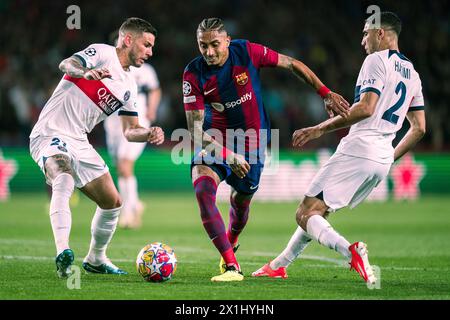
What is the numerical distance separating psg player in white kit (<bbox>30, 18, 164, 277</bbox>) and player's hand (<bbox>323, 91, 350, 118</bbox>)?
5.02ft

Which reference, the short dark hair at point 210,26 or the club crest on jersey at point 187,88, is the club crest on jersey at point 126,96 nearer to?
the club crest on jersey at point 187,88

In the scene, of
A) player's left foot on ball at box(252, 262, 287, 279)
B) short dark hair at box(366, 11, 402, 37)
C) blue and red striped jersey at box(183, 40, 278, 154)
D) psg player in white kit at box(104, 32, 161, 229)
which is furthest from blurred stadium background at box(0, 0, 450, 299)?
short dark hair at box(366, 11, 402, 37)

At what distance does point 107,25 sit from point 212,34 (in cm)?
1676

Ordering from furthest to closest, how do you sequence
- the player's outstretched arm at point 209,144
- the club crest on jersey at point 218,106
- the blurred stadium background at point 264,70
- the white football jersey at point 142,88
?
the blurred stadium background at point 264,70
the white football jersey at point 142,88
the club crest on jersey at point 218,106
the player's outstretched arm at point 209,144

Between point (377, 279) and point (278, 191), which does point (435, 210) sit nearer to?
point (278, 191)

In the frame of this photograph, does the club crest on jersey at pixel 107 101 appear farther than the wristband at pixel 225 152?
Yes

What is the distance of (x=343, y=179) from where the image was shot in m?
7.60

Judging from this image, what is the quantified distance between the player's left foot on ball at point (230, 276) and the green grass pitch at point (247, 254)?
0.10 metres

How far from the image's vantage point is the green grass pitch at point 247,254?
22.6 feet

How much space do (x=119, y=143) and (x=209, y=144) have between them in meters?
6.76

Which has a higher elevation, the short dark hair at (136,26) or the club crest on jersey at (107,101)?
the short dark hair at (136,26)

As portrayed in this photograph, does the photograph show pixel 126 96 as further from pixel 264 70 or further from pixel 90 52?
pixel 264 70

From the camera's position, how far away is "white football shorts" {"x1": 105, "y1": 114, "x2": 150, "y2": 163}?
14.3 m

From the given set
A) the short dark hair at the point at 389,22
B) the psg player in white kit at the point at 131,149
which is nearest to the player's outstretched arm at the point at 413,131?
the short dark hair at the point at 389,22
